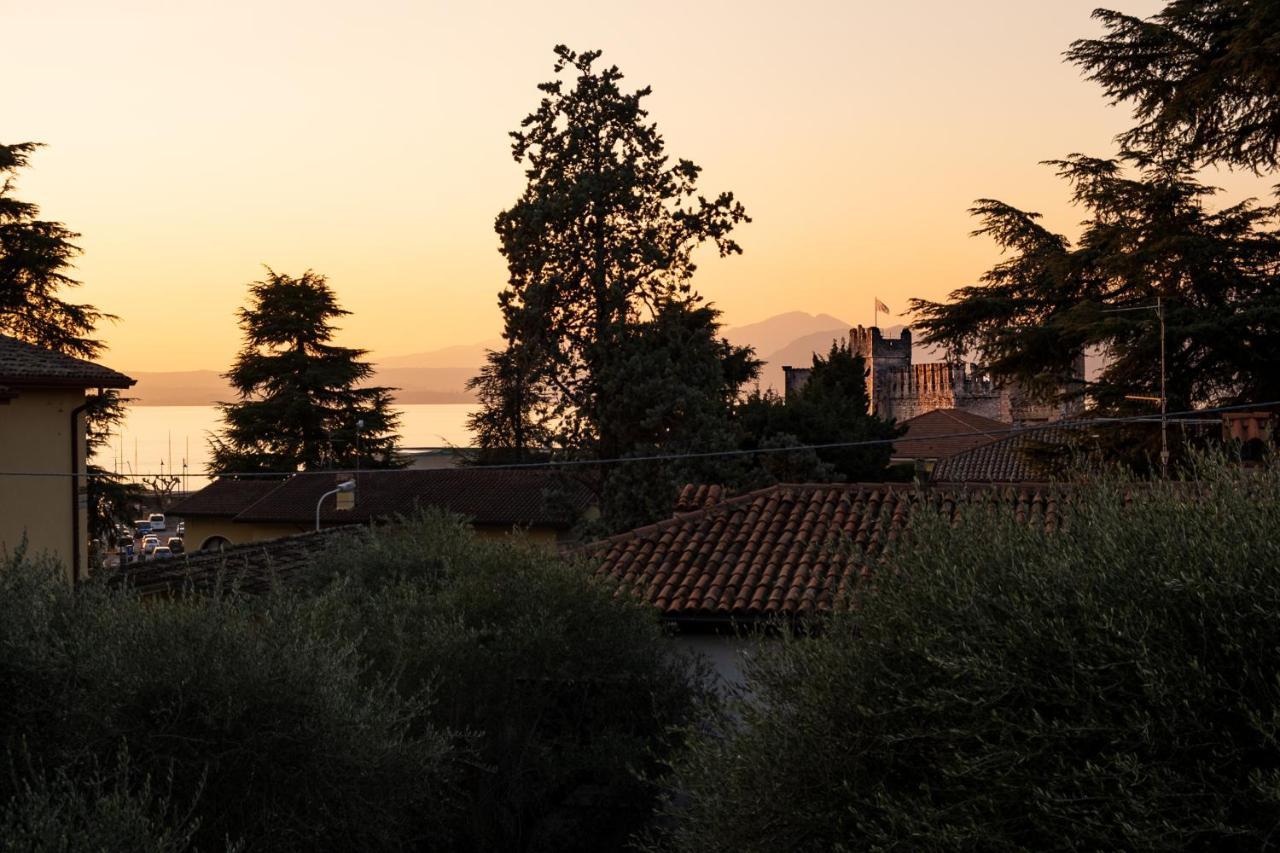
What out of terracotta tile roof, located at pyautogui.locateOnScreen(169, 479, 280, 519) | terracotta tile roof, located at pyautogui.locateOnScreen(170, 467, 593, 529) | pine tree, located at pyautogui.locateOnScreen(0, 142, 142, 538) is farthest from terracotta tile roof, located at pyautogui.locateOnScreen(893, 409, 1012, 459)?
pine tree, located at pyautogui.locateOnScreen(0, 142, 142, 538)

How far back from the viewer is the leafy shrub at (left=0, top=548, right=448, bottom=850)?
8336 mm

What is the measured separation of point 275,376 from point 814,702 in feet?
148

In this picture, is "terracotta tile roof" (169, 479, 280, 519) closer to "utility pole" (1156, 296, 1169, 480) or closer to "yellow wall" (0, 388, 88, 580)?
"yellow wall" (0, 388, 88, 580)

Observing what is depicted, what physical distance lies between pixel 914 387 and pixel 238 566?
59440 millimetres

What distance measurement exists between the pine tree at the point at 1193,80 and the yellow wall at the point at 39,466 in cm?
1533

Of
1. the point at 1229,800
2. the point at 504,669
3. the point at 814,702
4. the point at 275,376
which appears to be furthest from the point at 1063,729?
the point at 275,376

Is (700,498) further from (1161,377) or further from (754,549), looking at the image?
(1161,377)

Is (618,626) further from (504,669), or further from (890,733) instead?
(890,733)

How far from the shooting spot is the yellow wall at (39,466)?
60.5 ft

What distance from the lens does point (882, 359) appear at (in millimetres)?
79312

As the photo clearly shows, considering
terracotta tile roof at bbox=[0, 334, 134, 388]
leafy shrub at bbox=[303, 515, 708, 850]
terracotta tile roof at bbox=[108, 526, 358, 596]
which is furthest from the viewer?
terracotta tile roof at bbox=[0, 334, 134, 388]

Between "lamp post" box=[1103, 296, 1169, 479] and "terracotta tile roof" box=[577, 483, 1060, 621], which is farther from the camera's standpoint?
"lamp post" box=[1103, 296, 1169, 479]

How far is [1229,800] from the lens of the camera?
595cm

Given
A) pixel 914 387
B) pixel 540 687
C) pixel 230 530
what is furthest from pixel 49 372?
pixel 914 387
